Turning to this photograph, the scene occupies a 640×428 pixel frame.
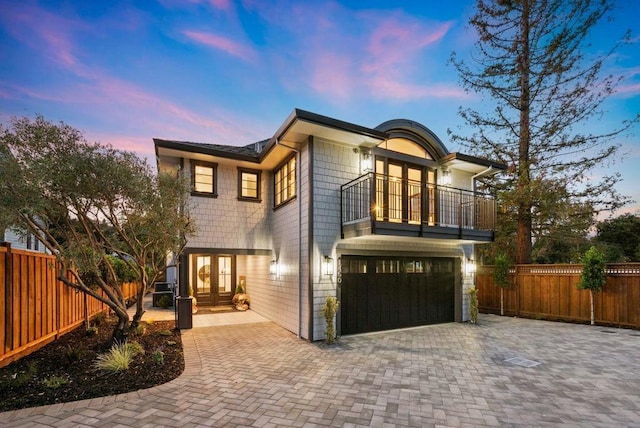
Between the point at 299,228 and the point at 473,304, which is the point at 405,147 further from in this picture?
the point at 473,304

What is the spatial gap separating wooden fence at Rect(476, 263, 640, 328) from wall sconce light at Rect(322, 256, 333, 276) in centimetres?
779

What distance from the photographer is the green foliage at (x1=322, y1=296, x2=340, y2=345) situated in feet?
23.9

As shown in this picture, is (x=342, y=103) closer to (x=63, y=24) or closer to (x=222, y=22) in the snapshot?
(x=222, y=22)

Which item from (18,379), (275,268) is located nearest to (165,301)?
(275,268)

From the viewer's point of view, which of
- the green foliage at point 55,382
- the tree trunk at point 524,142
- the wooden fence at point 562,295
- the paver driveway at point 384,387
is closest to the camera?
the paver driveway at point 384,387

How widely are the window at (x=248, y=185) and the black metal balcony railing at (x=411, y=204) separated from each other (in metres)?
3.68

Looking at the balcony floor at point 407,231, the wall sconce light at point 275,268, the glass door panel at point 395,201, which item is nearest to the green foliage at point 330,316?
the balcony floor at point 407,231

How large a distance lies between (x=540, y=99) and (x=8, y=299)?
56.7 feet

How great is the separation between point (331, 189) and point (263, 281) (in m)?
4.62

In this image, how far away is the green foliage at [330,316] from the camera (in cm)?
729

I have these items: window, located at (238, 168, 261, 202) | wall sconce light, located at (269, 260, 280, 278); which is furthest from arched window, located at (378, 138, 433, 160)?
wall sconce light, located at (269, 260, 280, 278)

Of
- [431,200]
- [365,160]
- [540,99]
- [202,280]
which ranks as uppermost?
[540,99]

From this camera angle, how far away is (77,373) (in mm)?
5039

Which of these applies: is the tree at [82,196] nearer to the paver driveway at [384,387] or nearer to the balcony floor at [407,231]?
the paver driveway at [384,387]
